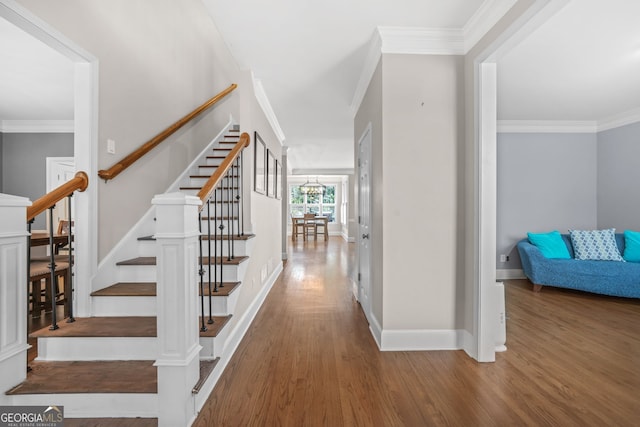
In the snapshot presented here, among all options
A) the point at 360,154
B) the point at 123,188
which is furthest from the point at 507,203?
the point at 123,188

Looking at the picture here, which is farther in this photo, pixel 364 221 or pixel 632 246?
pixel 632 246

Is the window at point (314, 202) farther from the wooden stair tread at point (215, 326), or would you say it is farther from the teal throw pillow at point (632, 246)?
the wooden stair tread at point (215, 326)

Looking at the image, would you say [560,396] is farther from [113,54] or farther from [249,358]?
[113,54]

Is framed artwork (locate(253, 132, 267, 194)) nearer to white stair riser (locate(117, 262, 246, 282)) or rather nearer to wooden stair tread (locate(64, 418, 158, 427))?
white stair riser (locate(117, 262, 246, 282))

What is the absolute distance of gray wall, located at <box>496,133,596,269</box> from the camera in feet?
15.1

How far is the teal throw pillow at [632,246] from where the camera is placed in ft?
12.6

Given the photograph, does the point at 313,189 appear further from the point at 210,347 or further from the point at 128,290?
the point at 210,347

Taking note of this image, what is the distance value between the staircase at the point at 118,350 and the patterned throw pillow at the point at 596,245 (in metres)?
→ 4.71

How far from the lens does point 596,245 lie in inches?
157

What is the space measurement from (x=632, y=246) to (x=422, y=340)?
12.4 feet

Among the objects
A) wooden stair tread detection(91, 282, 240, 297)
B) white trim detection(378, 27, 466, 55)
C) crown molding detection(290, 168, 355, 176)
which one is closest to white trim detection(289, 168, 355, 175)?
crown molding detection(290, 168, 355, 176)

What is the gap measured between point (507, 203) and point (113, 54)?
5248mm

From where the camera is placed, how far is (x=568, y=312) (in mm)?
3215

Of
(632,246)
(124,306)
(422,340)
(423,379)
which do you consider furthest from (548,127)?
(124,306)
